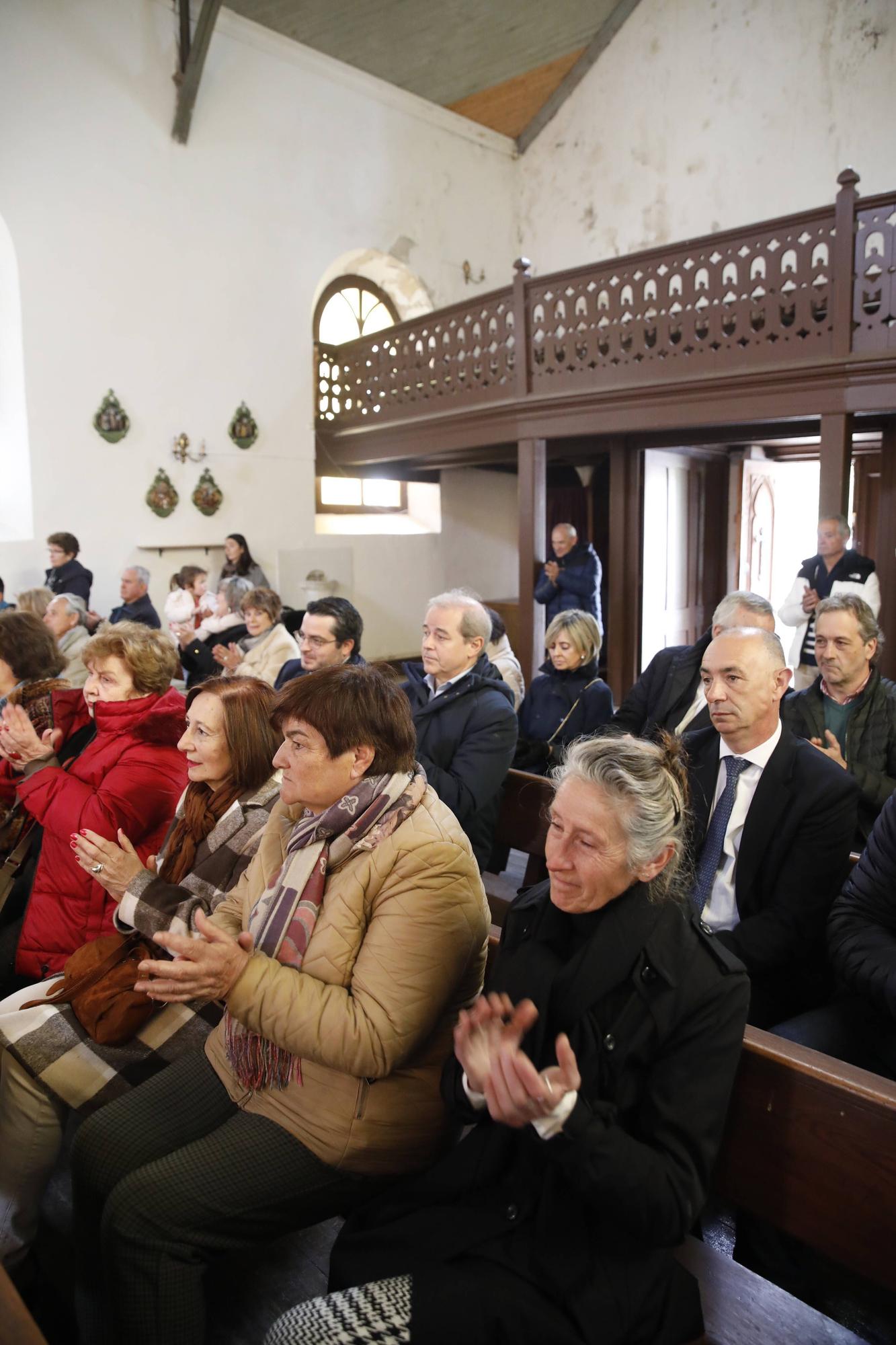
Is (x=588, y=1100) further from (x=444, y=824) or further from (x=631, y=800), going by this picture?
(x=444, y=824)

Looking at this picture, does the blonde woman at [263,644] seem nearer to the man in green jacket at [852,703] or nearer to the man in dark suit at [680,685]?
the man in dark suit at [680,685]

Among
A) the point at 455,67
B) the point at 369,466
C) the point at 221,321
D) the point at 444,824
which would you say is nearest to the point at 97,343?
the point at 221,321

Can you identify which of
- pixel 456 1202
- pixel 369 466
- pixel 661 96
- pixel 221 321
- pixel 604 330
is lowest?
pixel 456 1202

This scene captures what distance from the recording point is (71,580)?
748 cm

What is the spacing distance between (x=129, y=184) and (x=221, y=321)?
139 cm

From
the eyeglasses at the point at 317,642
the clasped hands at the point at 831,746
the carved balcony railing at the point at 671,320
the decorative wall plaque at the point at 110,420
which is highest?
the carved balcony railing at the point at 671,320

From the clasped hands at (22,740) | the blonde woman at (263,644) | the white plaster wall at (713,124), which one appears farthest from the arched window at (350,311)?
the clasped hands at (22,740)

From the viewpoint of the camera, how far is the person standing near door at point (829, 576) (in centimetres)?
598

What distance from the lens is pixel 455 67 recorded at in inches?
409

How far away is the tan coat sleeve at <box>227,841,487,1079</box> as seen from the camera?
1.60 m

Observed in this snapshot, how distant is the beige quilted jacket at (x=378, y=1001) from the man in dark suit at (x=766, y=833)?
29.3 inches

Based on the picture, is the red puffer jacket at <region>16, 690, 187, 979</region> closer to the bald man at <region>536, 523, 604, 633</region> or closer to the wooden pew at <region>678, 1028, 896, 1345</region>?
the wooden pew at <region>678, 1028, 896, 1345</region>

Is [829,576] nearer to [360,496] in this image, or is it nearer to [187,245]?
[360,496]

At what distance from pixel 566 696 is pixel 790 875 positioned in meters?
2.05
